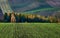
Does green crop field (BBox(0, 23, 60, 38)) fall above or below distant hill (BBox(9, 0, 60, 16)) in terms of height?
below

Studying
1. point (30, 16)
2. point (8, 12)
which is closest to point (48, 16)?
point (30, 16)

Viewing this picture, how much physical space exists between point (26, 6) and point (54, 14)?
343 mm

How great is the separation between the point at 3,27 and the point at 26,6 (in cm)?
36

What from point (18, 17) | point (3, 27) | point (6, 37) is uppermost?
point (18, 17)

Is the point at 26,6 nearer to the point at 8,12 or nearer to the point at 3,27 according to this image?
the point at 8,12

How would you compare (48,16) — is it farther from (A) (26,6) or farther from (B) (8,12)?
(B) (8,12)

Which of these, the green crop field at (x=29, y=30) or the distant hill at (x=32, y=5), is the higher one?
the distant hill at (x=32, y=5)

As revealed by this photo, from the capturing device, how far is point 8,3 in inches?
67.0

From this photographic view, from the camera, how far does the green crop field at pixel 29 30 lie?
1613 millimetres

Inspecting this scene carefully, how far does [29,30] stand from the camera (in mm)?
1631

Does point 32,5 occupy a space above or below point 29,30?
above

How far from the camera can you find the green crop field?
1.61 meters

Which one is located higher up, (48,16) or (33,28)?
(48,16)

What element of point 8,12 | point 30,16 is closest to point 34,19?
point 30,16
